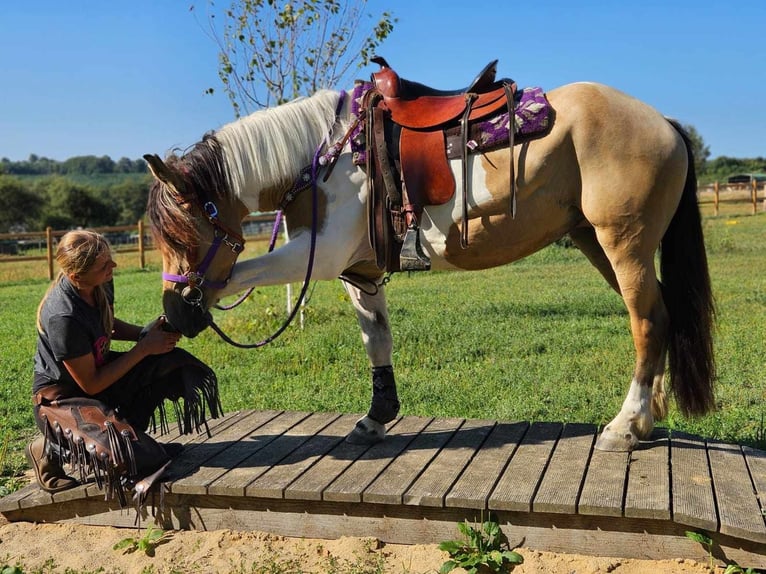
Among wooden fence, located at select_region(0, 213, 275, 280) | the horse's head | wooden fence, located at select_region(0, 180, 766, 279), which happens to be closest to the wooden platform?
Result: the horse's head

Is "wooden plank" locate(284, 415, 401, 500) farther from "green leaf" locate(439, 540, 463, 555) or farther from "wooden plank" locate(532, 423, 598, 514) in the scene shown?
"wooden plank" locate(532, 423, 598, 514)

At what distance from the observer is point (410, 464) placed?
3307mm

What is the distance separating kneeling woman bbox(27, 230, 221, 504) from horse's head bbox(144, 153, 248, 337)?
0.66 feet

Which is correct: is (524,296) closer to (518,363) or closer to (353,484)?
(518,363)

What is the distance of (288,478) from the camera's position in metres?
3.17

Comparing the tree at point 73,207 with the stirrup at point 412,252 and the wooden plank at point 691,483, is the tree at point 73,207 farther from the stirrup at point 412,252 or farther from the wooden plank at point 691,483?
the wooden plank at point 691,483

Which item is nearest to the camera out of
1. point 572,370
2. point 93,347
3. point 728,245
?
point 93,347

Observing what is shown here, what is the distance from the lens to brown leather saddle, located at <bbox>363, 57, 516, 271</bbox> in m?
3.14

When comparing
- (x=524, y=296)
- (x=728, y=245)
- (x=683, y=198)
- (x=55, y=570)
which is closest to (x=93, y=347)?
(x=55, y=570)

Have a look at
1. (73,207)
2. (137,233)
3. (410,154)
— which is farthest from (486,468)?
(73,207)

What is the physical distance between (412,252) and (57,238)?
21693 millimetres

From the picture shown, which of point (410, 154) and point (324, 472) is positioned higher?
point (410, 154)

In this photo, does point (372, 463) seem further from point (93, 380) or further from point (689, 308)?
point (689, 308)

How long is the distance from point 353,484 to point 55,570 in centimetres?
128
